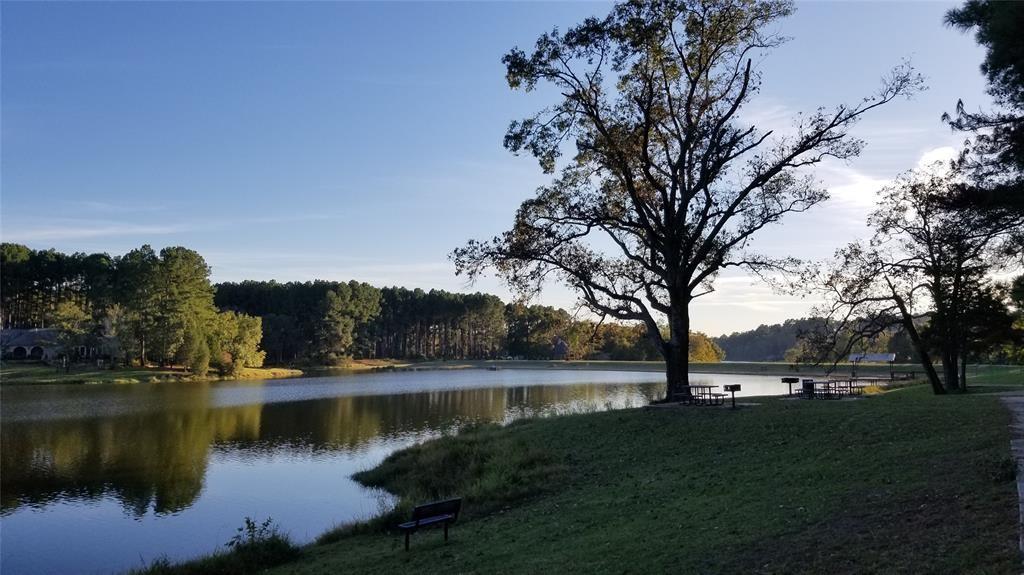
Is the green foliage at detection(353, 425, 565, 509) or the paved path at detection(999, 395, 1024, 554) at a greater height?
the paved path at detection(999, 395, 1024, 554)

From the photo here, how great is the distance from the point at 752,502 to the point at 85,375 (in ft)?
235

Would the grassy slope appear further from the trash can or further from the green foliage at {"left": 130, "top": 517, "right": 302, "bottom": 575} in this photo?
the trash can

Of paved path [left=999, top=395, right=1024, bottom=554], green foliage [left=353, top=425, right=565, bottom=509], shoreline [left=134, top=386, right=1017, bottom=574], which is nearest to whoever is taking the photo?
paved path [left=999, top=395, right=1024, bottom=554]

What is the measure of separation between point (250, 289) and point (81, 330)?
140ft

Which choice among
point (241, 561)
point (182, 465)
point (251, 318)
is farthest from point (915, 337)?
point (251, 318)

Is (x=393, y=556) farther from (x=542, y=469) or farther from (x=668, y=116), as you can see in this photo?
(x=668, y=116)

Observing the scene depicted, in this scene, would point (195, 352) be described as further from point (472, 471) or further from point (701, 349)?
point (701, 349)

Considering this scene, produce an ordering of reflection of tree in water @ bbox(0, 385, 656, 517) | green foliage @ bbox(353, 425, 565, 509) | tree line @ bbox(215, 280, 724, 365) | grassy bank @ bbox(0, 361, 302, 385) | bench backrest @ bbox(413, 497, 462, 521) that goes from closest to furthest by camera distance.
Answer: bench backrest @ bbox(413, 497, 462, 521) < green foliage @ bbox(353, 425, 565, 509) < reflection of tree in water @ bbox(0, 385, 656, 517) < grassy bank @ bbox(0, 361, 302, 385) < tree line @ bbox(215, 280, 724, 365)

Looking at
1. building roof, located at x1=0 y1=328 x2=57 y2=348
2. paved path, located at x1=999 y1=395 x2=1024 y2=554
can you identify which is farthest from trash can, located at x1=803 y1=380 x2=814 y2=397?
building roof, located at x1=0 y1=328 x2=57 y2=348

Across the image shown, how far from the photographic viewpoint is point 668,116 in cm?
2344

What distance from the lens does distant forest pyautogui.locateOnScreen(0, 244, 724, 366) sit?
72688 mm

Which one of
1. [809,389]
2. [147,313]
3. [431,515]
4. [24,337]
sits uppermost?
[147,313]

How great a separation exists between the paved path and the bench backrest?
7.76 meters

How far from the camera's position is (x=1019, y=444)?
10.2m
